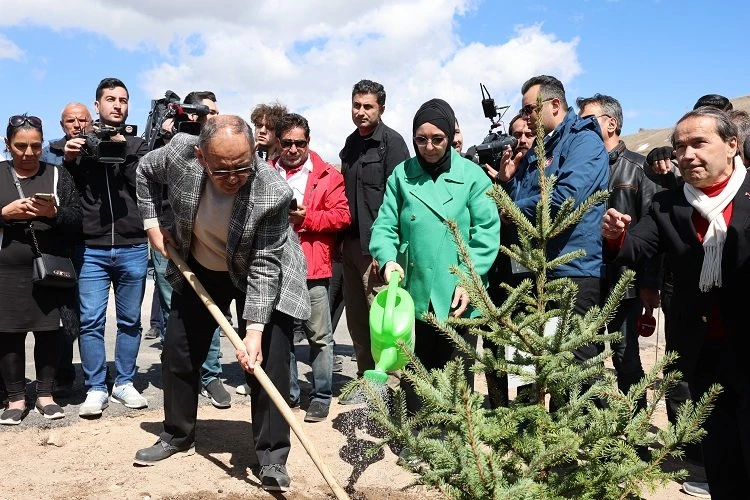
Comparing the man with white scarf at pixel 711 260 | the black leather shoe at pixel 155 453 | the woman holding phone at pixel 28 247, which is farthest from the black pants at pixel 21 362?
the man with white scarf at pixel 711 260

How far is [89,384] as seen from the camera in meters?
5.09

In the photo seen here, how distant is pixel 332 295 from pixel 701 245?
3.92m

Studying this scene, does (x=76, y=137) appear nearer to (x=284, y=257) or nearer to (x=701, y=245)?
(x=284, y=257)

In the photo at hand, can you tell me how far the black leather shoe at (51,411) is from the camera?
4828 millimetres

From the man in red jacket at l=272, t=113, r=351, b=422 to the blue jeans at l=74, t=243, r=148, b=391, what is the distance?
1177 millimetres

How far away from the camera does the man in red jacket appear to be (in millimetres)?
5102

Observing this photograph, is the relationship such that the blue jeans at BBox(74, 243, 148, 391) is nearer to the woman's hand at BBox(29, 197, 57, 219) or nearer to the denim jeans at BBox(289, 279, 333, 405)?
the woman's hand at BBox(29, 197, 57, 219)

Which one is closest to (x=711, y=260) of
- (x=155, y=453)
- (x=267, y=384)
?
(x=267, y=384)

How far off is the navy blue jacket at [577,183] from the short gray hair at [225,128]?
1515 mm

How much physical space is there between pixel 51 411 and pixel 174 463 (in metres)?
1.23

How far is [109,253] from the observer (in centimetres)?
504

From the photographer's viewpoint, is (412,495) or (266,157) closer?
(412,495)

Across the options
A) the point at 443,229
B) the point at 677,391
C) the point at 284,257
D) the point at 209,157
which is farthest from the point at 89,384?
the point at 677,391

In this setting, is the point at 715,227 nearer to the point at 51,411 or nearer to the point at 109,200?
the point at 109,200
